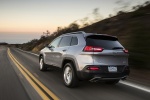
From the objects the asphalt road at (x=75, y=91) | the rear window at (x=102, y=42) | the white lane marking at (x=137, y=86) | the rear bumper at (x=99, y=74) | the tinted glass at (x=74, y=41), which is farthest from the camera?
the tinted glass at (x=74, y=41)

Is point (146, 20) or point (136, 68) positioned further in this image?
point (146, 20)

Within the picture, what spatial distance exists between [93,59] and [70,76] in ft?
3.72

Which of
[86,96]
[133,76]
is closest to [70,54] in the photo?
[86,96]

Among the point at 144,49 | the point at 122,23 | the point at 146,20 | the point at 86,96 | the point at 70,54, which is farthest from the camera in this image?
the point at 122,23

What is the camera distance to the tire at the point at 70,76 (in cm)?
750

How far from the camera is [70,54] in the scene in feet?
25.7

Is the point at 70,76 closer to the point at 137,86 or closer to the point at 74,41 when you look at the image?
the point at 74,41

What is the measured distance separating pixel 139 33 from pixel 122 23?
47.6 ft

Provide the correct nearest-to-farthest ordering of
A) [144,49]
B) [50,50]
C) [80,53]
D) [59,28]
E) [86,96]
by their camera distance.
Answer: [86,96] → [80,53] → [50,50] → [144,49] → [59,28]

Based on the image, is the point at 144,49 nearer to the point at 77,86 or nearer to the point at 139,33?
the point at 139,33

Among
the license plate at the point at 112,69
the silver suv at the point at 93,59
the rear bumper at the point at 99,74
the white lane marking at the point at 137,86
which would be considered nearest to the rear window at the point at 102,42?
the silver suv at the point at 93,59

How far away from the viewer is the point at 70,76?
7.74m

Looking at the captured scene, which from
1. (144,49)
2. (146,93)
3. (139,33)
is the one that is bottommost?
(146,93)

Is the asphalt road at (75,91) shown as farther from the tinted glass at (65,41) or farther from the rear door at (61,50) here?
the tinted glass at (65,41)
